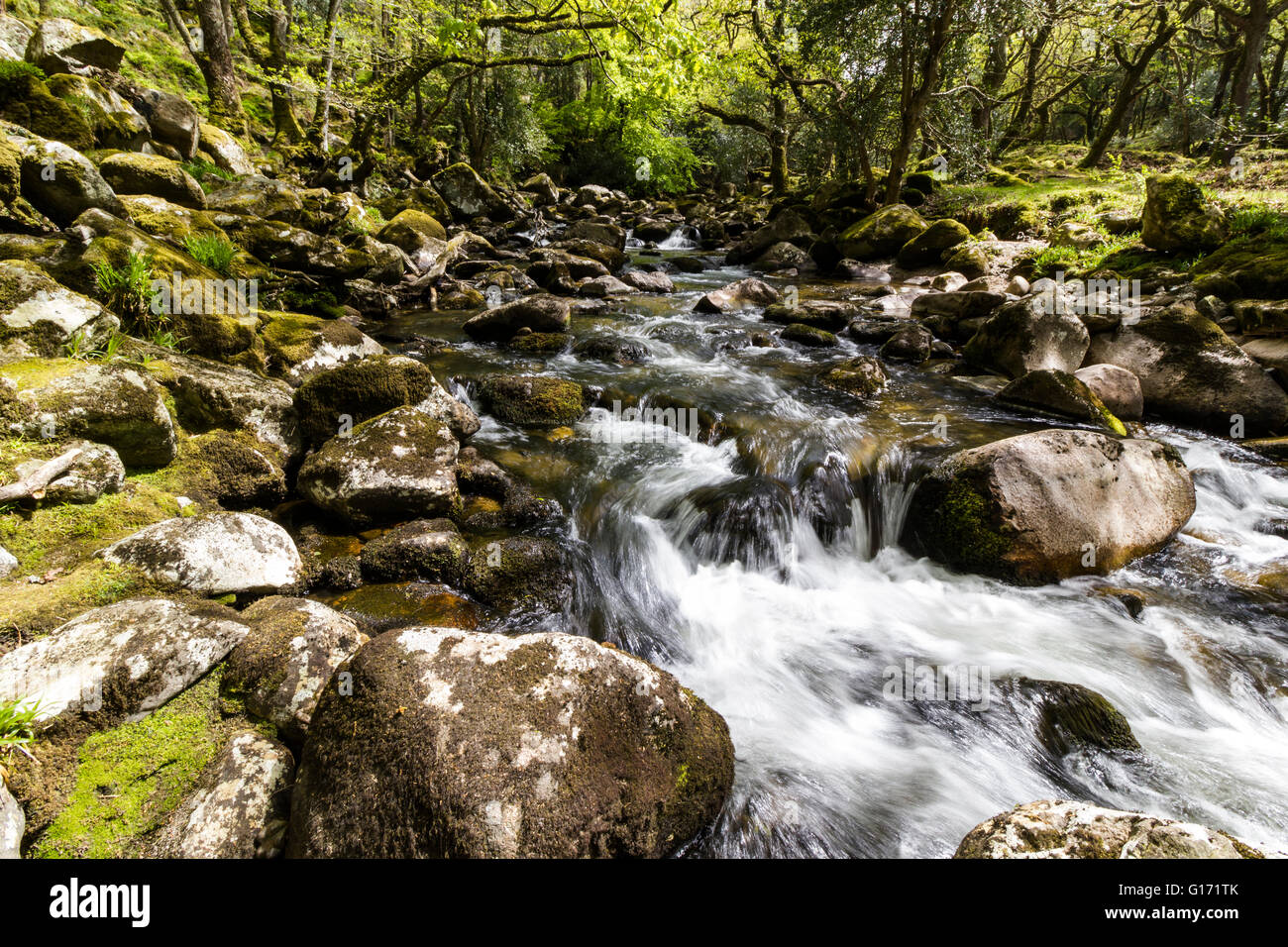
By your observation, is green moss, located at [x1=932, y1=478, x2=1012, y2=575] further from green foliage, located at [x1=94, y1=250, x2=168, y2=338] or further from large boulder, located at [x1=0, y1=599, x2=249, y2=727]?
green foliage, located at [x1=94, y1=250, x2=168, y2=338]

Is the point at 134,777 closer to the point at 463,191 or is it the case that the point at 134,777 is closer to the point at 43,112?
the point at 43,112

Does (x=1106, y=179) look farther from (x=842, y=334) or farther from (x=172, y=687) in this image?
(x=172, y=687)

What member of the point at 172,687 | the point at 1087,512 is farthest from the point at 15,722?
the point at 1087,512

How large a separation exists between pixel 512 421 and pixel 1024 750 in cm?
614

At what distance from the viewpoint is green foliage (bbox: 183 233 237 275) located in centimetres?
755

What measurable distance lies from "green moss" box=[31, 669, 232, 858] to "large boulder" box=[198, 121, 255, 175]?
14738 mm

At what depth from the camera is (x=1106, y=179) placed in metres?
17.4

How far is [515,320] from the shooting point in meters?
10.1

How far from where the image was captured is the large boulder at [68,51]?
10242 millimetres

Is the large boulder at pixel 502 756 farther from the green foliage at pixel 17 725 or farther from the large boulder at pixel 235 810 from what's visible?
the green foliage at pixel 17 725

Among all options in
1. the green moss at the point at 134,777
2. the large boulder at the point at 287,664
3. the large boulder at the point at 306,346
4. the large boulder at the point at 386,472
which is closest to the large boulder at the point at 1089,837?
the large boulder at the point at 287,664

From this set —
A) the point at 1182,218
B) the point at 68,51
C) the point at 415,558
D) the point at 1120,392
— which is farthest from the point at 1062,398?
the point at 68,51

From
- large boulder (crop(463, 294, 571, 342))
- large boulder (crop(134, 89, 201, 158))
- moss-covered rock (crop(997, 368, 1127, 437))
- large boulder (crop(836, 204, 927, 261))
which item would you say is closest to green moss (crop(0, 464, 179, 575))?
large boulder (crop(463, 294, 571, 342))

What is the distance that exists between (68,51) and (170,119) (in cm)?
341
